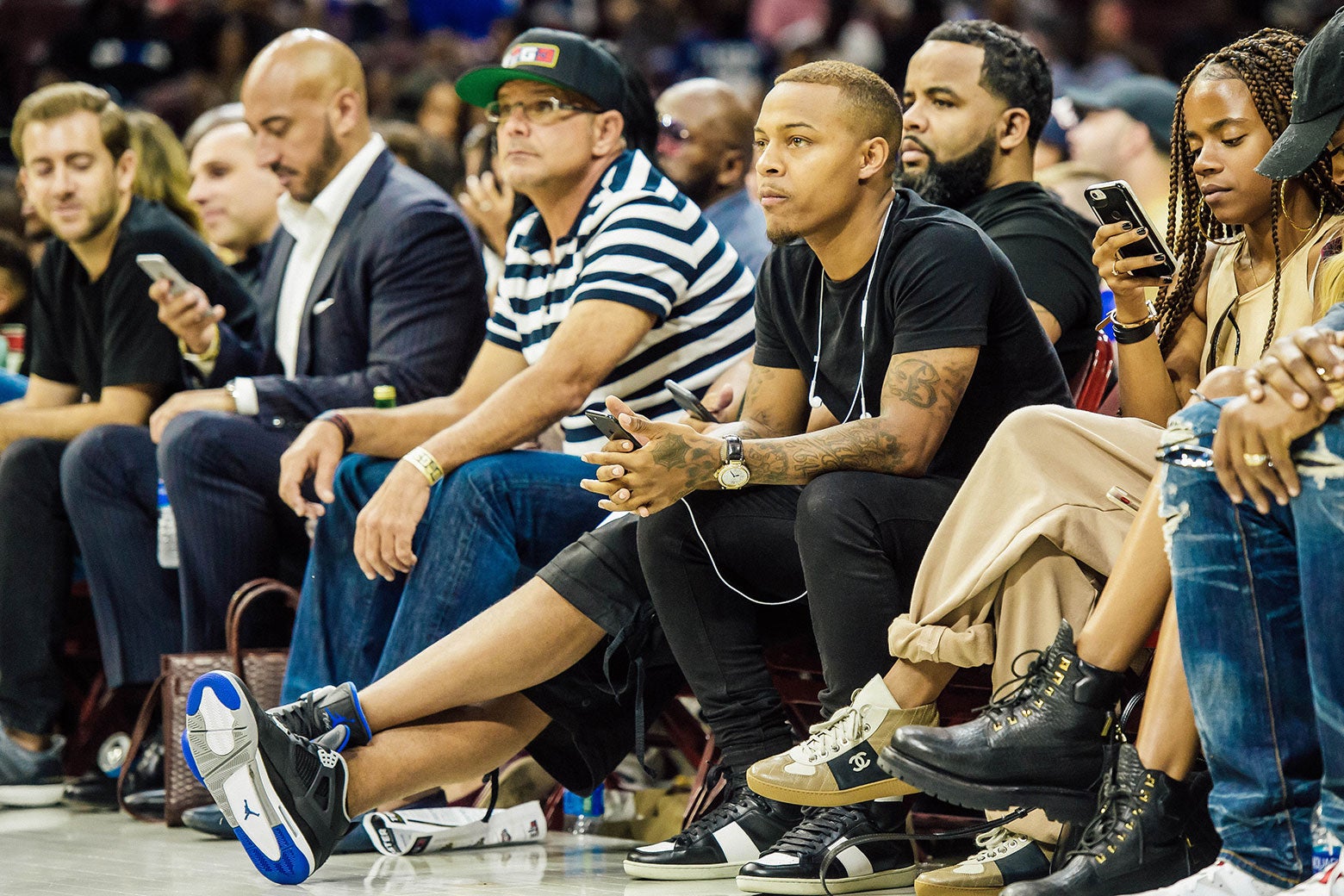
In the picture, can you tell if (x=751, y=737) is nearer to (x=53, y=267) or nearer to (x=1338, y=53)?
(x=1338, y=53)

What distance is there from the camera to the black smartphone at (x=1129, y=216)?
3.02 meters

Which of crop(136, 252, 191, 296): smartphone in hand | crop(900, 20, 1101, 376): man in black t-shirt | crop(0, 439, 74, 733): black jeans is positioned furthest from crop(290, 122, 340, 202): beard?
crop(900, 20, 1101, 376): man in black t-shirt

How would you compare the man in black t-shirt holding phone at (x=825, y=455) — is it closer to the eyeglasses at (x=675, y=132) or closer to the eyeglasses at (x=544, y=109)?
the eyeglasses at (x=544, y=109)

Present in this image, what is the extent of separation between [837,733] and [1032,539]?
0.47m

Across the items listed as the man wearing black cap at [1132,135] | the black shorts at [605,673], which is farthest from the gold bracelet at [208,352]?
the man wearing black cap at [1132,135]

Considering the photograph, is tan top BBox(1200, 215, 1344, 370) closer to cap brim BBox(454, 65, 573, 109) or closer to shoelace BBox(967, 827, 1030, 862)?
shoelace BBox(967, 827, 1030, 862)

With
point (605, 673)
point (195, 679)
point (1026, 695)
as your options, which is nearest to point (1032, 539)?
point (1026, 695)

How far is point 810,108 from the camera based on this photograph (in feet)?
10.5

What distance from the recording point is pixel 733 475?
2980mm

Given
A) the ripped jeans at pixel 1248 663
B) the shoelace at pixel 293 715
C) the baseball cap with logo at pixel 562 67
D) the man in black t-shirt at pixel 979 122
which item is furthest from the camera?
the baseball cap with logo at pixel 562 67

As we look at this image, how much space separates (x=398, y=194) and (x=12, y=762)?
1785 millimetres

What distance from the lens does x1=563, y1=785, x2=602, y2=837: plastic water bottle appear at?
4027 mm

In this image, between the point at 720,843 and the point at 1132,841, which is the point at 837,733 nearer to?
the point at 720,843

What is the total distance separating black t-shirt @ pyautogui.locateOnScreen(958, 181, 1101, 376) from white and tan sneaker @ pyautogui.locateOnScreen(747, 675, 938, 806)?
107cm
